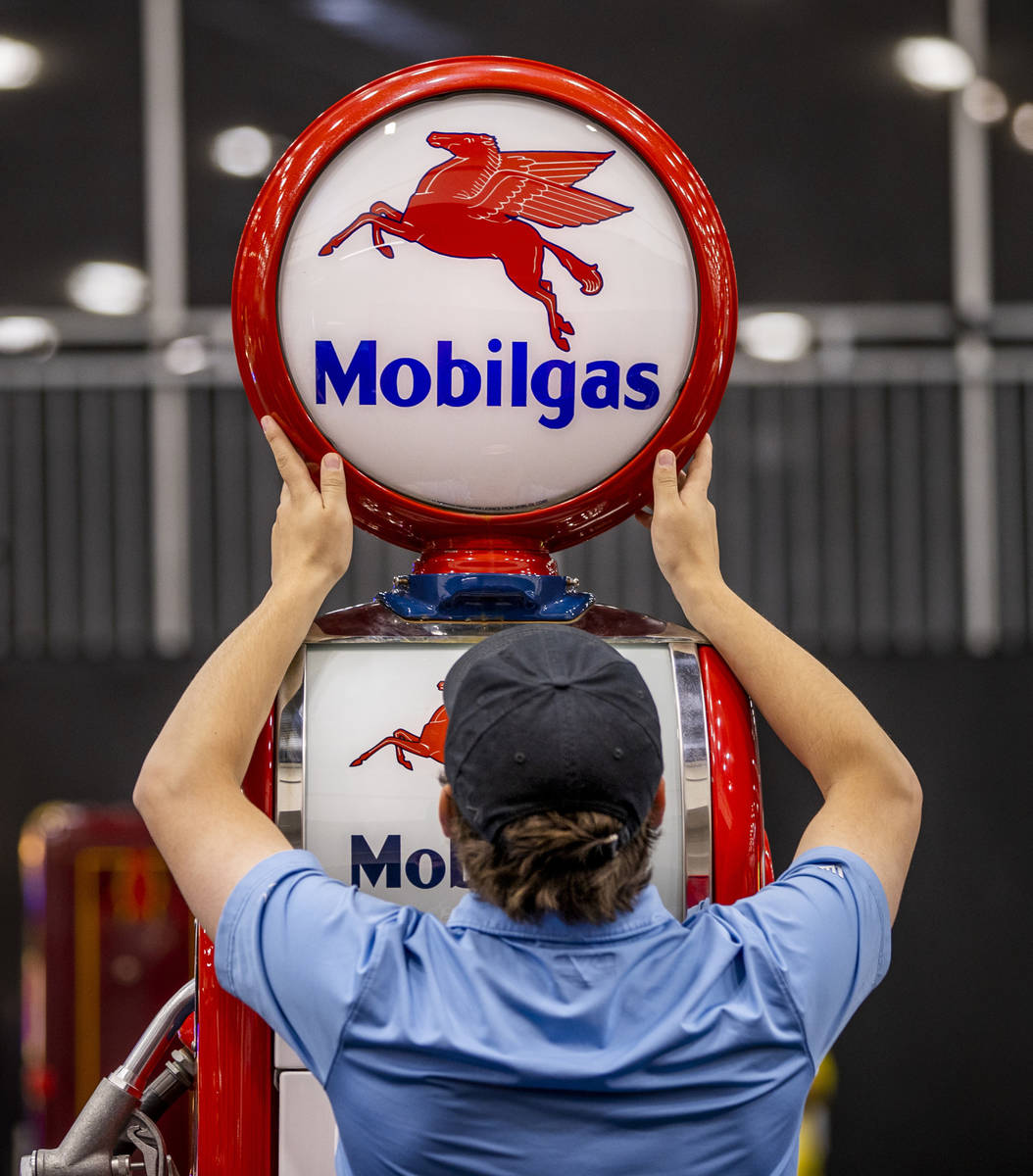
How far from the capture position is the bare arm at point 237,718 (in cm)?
96

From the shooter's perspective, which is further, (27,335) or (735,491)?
(27,335)

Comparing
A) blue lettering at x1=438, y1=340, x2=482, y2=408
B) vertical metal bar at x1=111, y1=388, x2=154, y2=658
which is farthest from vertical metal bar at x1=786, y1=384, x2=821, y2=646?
blue lettering at x1=438, y1=340, x2=482, y2=408

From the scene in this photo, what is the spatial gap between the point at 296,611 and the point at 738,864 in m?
0.45

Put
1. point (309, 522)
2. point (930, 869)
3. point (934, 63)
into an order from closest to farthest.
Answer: point (309, 522) → point (930, 869) → point (934, 63)

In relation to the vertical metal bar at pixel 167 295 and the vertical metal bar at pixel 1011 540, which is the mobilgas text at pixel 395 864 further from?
the vertical metal bar at pixel 1011 540

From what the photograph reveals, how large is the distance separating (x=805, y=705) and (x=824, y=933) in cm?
25

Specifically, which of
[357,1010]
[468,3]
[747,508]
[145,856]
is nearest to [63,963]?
[145,856]

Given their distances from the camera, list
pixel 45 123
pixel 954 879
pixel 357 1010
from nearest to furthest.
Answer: pixel 357 1010, pixel 954 879, pixel 45 123

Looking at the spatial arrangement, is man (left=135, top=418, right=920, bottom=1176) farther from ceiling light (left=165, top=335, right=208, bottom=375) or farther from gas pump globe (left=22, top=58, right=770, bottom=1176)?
ceiling light (left=165, top=335, right=208, bottom=375)

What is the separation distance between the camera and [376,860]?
44.1 inches

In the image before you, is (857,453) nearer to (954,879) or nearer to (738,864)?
(954,879)

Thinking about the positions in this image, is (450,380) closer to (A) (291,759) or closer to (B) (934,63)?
(A) (291,759)

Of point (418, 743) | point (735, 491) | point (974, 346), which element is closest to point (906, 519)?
point (735, 491)

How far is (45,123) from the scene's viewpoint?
3.96 meters
